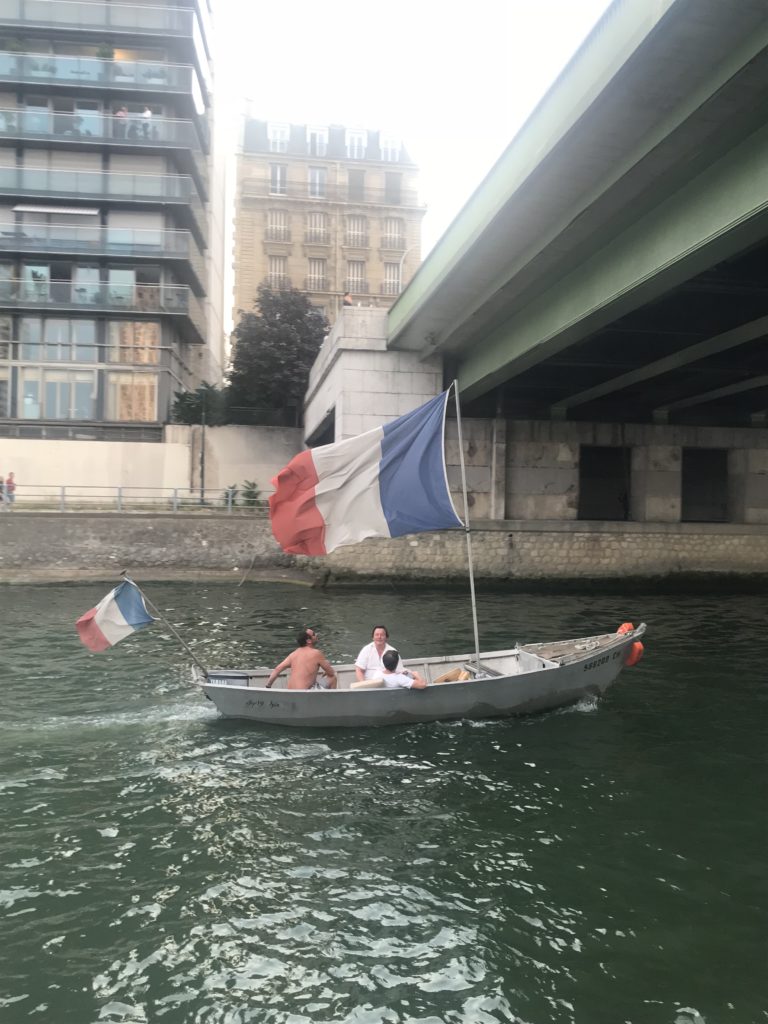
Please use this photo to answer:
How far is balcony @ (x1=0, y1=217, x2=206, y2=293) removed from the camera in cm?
4206

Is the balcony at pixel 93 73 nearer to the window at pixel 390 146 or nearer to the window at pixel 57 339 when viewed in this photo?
the window at pixel 57 339

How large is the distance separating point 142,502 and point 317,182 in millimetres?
44402

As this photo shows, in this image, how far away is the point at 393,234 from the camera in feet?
223

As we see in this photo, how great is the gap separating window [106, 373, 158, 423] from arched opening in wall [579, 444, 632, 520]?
78.3 ft

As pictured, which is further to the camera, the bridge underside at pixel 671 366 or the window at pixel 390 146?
the window at pixel 390 146

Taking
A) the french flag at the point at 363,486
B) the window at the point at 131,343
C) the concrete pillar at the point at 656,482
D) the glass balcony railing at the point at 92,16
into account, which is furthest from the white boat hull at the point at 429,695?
the glass balcony railing at the point at 92,16

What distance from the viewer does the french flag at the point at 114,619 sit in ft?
33.6

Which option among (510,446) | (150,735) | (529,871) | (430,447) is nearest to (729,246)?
(430,447)

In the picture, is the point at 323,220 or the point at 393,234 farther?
the point at 393,234

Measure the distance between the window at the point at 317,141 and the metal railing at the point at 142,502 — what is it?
43.9 meters

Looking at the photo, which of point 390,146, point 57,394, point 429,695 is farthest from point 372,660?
point 390,146

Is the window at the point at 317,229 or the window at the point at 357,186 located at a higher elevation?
the window at the point at 357,186

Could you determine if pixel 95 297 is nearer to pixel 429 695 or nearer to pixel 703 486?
pixel 703 486

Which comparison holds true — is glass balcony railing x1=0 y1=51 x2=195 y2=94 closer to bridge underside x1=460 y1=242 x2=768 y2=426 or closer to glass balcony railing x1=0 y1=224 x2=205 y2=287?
glass balcony railing x1=0 y1=224 x2=205 y2=287
